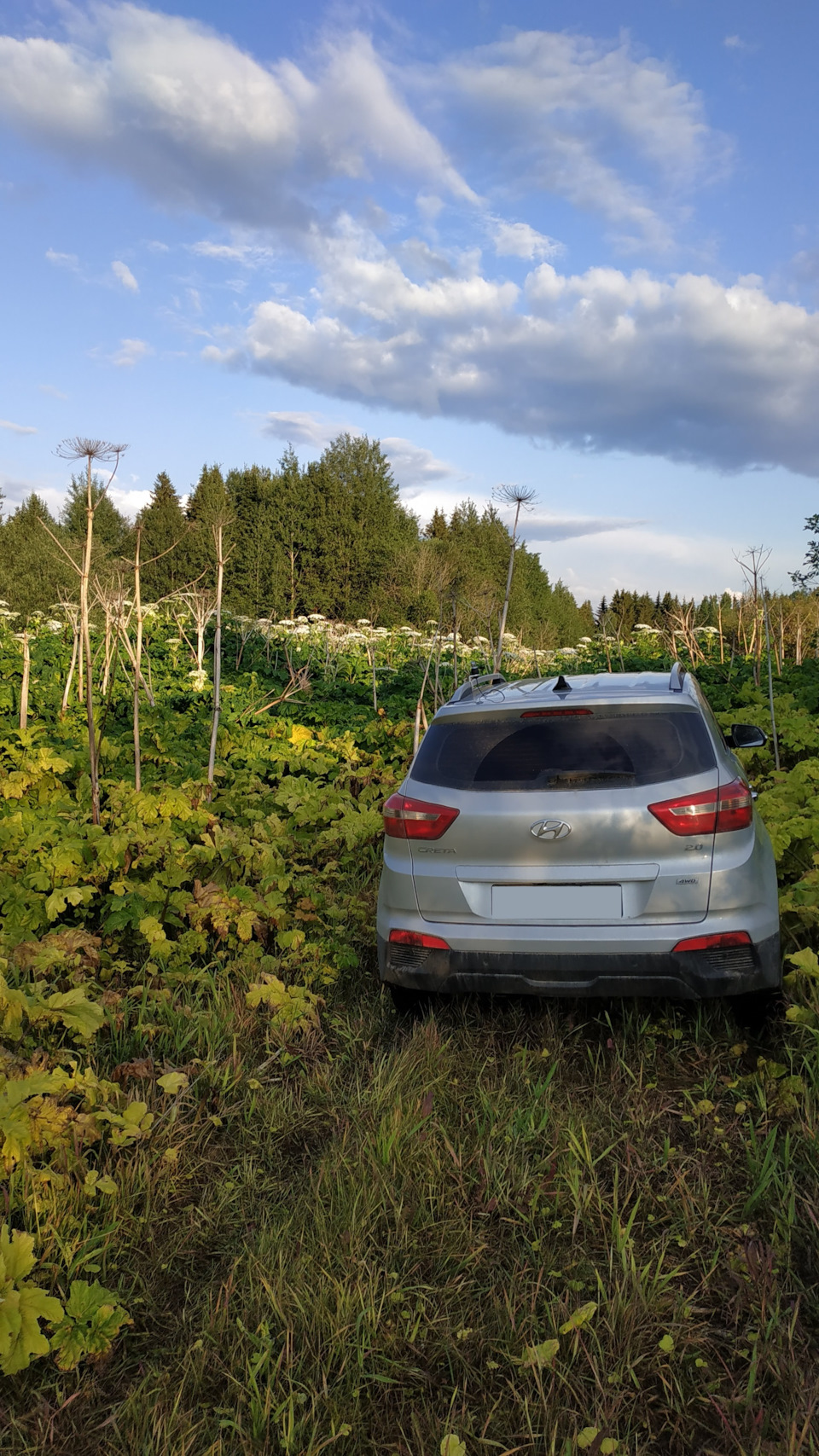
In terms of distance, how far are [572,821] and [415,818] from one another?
1.99 ft

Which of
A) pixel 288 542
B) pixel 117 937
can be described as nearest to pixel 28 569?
pixel 288 542

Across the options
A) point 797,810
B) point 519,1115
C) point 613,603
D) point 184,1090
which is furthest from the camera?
point 613,603

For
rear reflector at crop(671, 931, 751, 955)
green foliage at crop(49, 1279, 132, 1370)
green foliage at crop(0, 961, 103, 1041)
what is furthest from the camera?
rear reflector at crop(671, 931, 751, 955)

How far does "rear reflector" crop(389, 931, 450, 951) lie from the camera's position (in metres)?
3.15

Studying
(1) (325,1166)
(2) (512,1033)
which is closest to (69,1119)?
(1) (325,1166)

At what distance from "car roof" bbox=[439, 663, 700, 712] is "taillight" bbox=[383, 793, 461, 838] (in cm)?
44

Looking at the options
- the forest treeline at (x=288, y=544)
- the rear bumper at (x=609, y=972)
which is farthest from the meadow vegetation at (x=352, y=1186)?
the forest treeline at (x=288, y=544)

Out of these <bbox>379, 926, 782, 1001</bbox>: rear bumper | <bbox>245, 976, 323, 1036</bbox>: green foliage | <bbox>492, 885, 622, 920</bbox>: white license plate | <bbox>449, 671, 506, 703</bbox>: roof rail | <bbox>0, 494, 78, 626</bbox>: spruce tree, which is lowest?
<bbox>245, 976, 323, 1036</bbox>: green foliage

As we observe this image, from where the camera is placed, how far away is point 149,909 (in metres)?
4.49

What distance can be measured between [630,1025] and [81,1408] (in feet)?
7.56

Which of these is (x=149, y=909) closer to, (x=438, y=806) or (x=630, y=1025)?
(x=438, y=806)

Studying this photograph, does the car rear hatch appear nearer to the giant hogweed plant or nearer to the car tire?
the car tire

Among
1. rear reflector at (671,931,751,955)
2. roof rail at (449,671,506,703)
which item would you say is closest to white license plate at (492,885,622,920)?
rear reflector at (671,931,751,955)

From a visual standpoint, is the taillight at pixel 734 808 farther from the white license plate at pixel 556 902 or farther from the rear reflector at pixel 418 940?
the rear reflector at pixel 418 940
